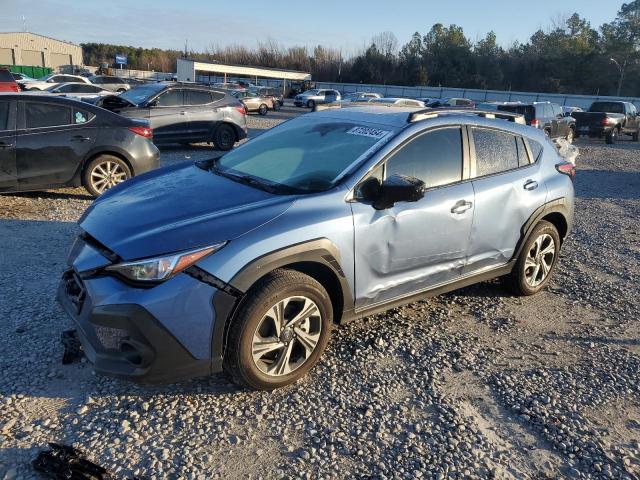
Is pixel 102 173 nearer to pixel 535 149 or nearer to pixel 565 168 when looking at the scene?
pixel 535 149

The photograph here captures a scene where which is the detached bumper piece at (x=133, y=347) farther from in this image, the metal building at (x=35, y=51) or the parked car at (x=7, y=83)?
the metal building at (x=35, y=51)

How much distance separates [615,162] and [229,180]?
16265 mm

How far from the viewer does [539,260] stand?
16.4 ft

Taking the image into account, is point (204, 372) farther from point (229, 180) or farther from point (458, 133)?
point (458, 133)

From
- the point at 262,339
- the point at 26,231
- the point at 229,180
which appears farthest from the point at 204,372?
the point at 26,231

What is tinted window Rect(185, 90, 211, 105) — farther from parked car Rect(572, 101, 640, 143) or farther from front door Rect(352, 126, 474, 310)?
parked car Rect(572, 101, 640, 143)

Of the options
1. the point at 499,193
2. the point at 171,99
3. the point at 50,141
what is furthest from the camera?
the point at 171,99

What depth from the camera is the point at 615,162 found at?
16.5 meters

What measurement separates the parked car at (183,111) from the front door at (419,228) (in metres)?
9.40

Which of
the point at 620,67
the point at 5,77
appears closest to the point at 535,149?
the point at 5,77

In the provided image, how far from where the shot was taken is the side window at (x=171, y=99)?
1236cm

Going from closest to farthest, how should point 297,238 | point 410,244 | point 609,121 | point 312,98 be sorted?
1. point 297,238
2. point 410,244
3. point 609,121
4. point 312,98

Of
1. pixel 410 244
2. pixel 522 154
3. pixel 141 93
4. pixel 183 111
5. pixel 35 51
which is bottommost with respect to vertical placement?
pixel 410 244

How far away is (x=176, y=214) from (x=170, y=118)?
9912mm
